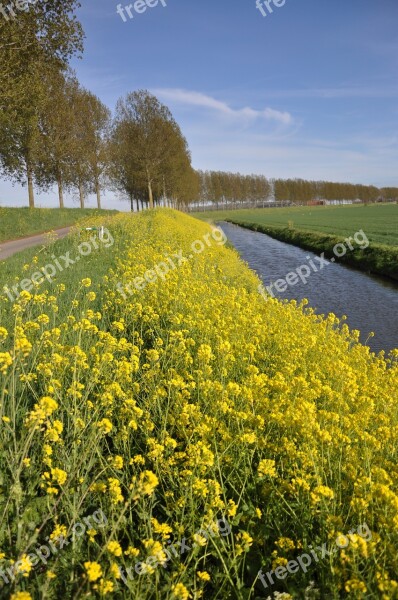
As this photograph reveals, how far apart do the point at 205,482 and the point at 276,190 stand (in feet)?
418

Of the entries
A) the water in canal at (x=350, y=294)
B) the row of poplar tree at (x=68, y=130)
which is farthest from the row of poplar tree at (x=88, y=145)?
the water in canal at (x=350, y=294)

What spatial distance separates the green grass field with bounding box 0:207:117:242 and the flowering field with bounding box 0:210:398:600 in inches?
787

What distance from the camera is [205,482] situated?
2619mm

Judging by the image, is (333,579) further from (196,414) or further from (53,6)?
(53,6)

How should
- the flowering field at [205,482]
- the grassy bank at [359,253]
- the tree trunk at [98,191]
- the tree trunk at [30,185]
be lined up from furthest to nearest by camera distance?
the tree trunk at [98,191]
the tree trunk at [30,185]
the grassy bank at [359,253]
the flowering field at [205,482]

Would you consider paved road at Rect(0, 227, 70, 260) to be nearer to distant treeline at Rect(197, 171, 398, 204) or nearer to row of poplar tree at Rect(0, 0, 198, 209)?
row of poplar tree at Rect(0, 0, 198, 209)

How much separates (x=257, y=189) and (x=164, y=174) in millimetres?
77161

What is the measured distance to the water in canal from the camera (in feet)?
32.8

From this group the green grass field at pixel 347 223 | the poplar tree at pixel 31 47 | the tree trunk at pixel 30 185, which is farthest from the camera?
the tree trunk at pixel 30 185

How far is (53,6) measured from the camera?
548 inches

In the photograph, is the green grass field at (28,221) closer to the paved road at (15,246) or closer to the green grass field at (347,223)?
the paved road at (15,246)

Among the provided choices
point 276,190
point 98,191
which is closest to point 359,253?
point 98,191

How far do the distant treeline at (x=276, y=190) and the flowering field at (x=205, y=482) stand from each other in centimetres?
9117

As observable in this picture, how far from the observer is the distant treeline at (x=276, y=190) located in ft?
331
